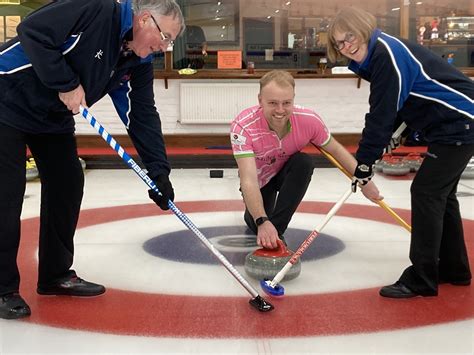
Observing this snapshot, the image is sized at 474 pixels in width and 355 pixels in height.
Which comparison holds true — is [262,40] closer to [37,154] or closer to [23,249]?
[23,249]

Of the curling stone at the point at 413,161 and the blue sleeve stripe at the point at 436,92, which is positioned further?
the curling stone at the point at 413,161

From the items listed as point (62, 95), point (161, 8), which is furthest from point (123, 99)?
A: point (161, 8)

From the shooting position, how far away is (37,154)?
2443 millimetres

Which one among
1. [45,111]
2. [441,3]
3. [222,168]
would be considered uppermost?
[441,3]

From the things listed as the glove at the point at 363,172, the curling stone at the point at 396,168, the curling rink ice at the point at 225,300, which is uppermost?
the glove at the point at 363,172

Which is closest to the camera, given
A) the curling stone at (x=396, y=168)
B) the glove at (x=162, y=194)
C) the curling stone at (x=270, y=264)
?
the glove at (x=162, y=194)

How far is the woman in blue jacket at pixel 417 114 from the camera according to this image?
7.57ft

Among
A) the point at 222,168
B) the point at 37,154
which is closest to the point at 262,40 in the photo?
the point at 222,168

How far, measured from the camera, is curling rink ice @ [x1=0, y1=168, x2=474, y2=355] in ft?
6.54

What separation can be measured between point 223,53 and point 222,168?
73.4 inches

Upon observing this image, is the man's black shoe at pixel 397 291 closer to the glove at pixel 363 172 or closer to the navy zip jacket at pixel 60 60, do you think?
the glove at pixel 363 172

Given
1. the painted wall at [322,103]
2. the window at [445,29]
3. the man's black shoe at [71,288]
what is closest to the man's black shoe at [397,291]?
the man's black shoe at [71,288]

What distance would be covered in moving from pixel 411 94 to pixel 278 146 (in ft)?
2.63

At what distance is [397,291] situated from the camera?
246 cm
